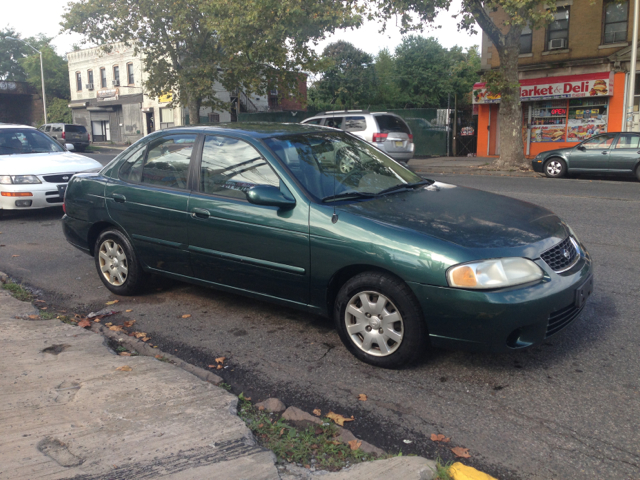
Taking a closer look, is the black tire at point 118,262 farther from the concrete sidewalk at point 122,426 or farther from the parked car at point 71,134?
the parked car at point 71,134

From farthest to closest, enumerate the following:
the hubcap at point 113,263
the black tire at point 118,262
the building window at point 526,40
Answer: the building window at point 526,40, the hubcap at point 113,263, the black tire at point 118,262

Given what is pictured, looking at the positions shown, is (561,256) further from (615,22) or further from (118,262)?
(615,22)

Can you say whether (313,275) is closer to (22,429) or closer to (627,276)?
(22,429)

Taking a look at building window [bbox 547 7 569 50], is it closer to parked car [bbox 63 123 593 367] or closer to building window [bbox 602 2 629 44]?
building window [bbox 602 2 629 44]

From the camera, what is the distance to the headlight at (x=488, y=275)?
345cm

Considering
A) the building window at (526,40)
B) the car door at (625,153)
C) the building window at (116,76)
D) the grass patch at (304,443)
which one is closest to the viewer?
the grass patch at (304,443)

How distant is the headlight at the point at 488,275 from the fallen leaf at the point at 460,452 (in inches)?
37.4

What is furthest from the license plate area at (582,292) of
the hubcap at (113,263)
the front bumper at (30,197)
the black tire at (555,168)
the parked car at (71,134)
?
the parked car at (71,134)

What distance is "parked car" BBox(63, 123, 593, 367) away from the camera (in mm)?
3523

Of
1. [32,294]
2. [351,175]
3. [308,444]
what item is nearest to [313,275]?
[351,175]

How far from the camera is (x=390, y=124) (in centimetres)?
1734

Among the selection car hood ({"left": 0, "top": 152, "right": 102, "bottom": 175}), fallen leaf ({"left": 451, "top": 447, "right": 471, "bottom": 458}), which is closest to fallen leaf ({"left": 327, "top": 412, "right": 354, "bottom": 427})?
fallen leaf ({"left": 451, "top": 447, "right": 471, "bottom": 458})

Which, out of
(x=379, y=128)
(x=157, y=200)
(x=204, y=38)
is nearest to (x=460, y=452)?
(x=157, y=200)

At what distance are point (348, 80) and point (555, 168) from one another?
3155 cm
